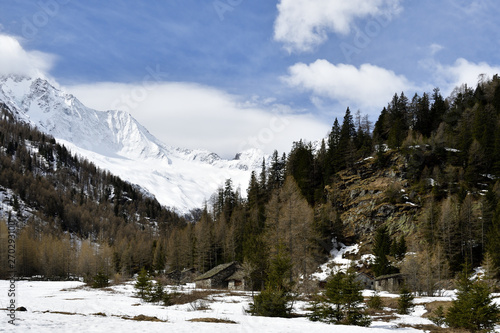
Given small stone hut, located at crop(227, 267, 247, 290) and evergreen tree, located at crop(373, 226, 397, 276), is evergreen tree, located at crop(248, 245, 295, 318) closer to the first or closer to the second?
small stone hut, located at crop(227, 267, 247, 290)

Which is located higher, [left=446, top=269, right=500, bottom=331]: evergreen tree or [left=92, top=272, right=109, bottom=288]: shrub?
[left=446, top=269, right=500, bottom=331]: evergreen tree

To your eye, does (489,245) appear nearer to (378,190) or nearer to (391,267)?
(391,267)

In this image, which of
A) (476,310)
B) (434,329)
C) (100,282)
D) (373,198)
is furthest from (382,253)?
(100,282)

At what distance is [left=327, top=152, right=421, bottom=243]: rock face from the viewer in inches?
2874

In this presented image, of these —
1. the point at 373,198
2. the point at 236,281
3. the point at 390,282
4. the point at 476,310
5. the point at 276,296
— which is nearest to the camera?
the point at 476,310

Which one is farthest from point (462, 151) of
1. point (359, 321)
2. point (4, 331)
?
point (4, 331)

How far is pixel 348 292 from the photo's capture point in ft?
78.2

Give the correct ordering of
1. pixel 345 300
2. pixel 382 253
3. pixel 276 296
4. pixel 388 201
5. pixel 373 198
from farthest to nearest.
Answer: pixel 373 198
pixel 388 201
pixel 382 253
pixel 276 296
pixel 345 300

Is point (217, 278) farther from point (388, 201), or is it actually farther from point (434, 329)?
point (434, 329)

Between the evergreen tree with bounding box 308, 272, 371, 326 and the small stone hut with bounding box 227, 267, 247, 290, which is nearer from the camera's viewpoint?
the evergreen tree with bounding box 308, 272, 371, 326

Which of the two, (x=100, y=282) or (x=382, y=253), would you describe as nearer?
(x=382, y=253)

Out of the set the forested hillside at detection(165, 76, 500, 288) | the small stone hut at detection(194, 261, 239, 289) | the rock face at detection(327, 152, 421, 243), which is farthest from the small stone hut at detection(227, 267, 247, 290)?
the rock face at detection(327, 152, 421, 243)

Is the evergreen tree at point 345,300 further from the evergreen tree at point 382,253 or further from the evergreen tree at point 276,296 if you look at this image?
the evergreen tree at point 382,253

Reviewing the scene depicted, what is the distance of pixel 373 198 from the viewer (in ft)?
261
